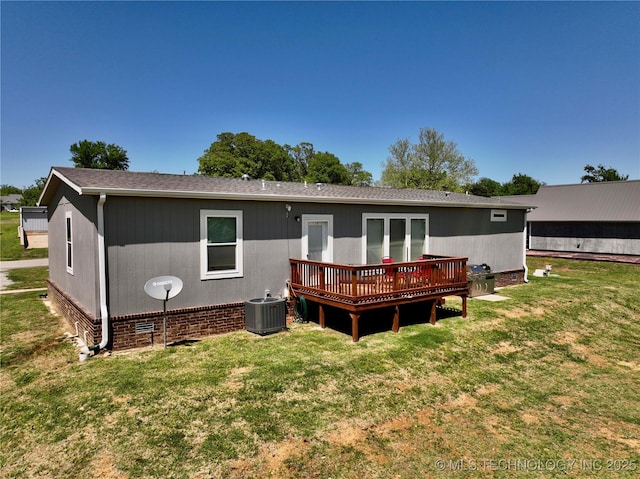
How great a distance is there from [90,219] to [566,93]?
2407 centimetres

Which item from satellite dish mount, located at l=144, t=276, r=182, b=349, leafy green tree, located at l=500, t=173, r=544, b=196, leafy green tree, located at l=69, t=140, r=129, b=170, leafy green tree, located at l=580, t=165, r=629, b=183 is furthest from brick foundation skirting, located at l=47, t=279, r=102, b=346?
leafy green tree, located at l=580, t=165, r=629, b=183

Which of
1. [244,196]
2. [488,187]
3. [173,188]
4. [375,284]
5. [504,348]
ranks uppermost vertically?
[488,187]

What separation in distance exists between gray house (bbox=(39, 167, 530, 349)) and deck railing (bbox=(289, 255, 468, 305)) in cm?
76

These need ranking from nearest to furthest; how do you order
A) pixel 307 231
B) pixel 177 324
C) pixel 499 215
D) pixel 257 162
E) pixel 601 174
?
pixel 177 324
pixel 307 231
pixel 499 215
pixel 257 162
pixel 601 174

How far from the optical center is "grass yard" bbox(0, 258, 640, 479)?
4031 mm

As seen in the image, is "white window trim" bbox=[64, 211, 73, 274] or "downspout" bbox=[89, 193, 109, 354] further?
"white window trim" bbox=[64, 211, 73, 274]

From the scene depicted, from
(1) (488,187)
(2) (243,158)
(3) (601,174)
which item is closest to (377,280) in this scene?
(2) (243,158)

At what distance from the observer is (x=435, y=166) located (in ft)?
142

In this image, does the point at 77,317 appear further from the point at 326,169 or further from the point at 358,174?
the point at 358,174

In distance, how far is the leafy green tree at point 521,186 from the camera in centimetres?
6284

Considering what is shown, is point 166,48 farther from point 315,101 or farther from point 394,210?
point 315,101

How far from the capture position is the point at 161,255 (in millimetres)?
7770

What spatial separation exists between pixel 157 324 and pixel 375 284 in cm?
468

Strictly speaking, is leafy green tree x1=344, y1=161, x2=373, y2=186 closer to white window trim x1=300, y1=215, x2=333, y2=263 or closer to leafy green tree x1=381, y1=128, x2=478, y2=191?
leafy green tree x1=381, y1=128, x2=478, y2=191
